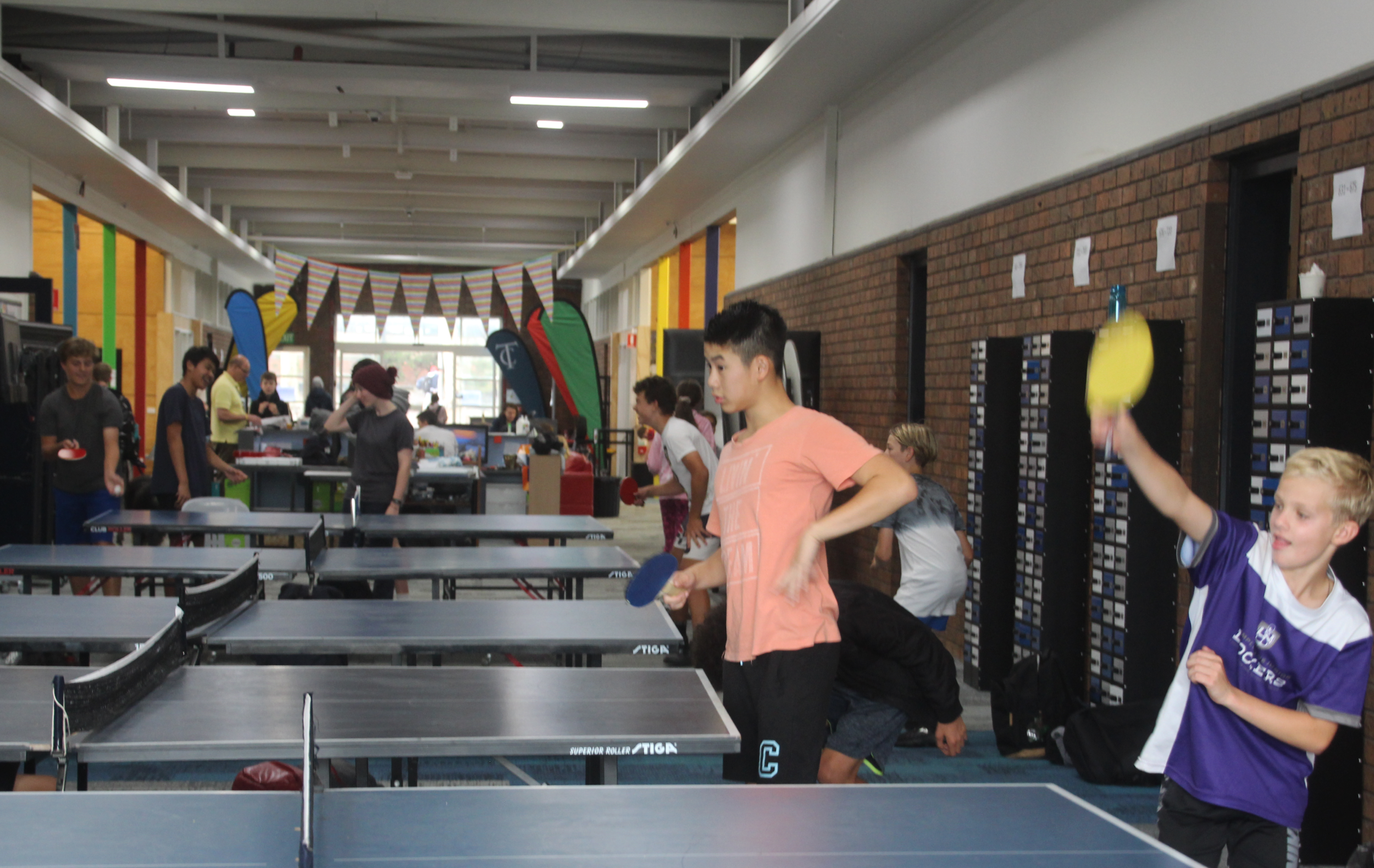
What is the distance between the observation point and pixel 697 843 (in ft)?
5.63

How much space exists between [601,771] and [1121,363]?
1366mm

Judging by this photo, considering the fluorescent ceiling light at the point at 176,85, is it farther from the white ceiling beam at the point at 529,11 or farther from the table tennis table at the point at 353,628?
the table tennis table at the point at 353,628

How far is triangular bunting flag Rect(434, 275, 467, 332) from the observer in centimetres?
1720

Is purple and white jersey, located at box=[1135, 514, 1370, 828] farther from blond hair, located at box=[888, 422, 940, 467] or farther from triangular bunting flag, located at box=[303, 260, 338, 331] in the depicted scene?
triangular bunting flag, located at box=[303, 260, 338, 331]

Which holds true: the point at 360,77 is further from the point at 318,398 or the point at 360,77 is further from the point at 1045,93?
the point at 1045,93

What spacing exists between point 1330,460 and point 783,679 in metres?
1.15

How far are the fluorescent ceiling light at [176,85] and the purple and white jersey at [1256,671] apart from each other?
9691 millimetres

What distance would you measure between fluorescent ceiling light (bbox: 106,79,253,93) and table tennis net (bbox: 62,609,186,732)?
8291 millimetres

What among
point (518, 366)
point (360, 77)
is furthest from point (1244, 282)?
point (518, 366)

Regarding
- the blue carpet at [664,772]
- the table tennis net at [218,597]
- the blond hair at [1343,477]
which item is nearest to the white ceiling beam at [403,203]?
the blue carpet at [664,772]

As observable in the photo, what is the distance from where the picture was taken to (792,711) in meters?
2.50

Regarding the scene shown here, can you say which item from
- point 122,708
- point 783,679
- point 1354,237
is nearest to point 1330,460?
point 783,679

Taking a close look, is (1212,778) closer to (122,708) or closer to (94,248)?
(122,708)

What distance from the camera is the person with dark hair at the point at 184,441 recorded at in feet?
22.4
